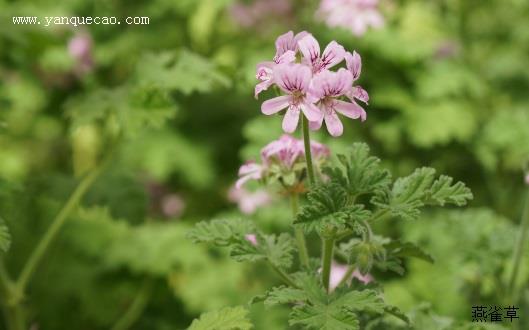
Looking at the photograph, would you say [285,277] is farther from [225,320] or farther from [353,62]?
[353,62]

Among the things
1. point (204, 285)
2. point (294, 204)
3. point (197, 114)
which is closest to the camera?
point (294, 204)

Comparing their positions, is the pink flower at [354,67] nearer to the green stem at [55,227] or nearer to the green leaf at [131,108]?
the green leaf at [131,108]

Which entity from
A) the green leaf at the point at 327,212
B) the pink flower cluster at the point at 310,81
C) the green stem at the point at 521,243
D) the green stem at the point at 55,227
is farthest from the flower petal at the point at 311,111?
the green stem at the point at 55,227

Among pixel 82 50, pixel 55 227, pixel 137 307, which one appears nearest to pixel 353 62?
pixel 55 227

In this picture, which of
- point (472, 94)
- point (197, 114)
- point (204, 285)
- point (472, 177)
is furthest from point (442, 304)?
point (197, 114)

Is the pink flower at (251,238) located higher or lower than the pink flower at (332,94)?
lower

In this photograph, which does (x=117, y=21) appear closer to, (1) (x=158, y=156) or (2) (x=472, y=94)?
(1) (x=158, y=156)
